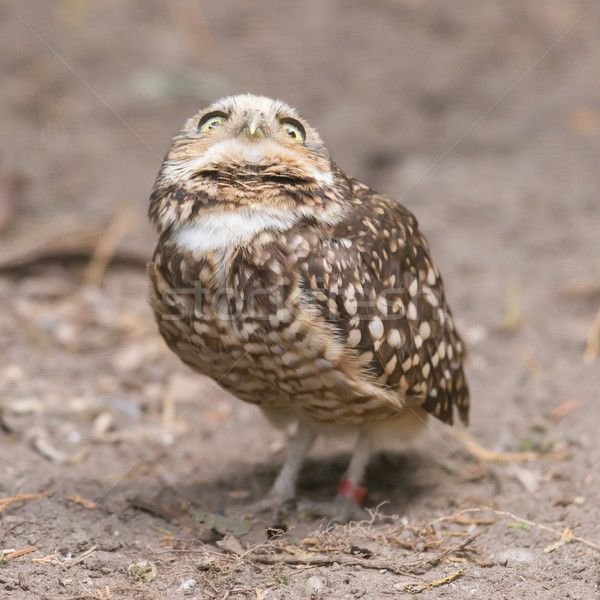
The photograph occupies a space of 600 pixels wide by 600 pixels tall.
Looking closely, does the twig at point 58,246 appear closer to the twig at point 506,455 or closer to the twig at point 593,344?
the twig at point 506,455

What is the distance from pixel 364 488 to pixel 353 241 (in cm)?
127

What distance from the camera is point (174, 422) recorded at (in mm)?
4477

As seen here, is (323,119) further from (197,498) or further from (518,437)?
(197,498)

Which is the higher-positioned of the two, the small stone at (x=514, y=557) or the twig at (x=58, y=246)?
the twig at (x=58, y=246)

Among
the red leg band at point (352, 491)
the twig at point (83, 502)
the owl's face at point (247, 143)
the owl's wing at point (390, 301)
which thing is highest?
the owl's face at point (247, 143)

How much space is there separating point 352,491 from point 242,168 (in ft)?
5.20

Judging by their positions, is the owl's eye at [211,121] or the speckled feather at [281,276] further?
the owl's eye at [211,121]

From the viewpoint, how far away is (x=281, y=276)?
2.92 metres

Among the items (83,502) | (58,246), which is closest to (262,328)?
(83,502)

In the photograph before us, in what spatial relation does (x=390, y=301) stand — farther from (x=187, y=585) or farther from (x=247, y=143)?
(x=187, y=585)

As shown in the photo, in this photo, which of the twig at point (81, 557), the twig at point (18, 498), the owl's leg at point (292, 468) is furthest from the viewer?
the owl's leg at point (292, 468)

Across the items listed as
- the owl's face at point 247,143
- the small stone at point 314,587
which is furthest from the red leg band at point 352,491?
the owl's face at point 247,143

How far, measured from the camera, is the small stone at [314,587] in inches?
106

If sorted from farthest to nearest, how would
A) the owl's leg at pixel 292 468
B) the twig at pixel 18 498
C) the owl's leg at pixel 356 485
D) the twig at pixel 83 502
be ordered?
the owl's leg at pixel 292 468
the owl's leg at pixel 356 485
the twig at pixel 83 502
the twig at pixel 18 498
